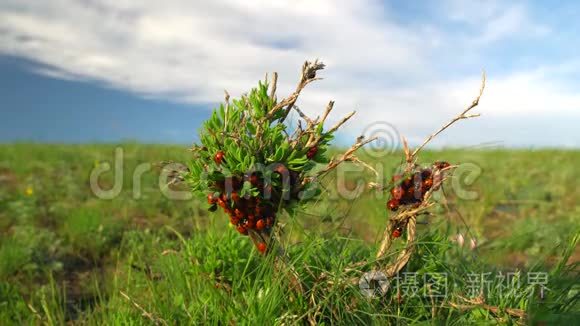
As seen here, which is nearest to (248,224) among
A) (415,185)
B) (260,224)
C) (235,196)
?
(260,224)

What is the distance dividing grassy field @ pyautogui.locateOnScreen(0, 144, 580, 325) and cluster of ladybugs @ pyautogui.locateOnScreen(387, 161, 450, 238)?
0.35 m

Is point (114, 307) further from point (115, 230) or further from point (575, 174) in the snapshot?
→ point (575, 174)

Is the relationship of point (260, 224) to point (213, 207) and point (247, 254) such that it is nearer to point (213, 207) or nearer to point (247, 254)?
point (213, 207)

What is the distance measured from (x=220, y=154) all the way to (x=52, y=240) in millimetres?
4284

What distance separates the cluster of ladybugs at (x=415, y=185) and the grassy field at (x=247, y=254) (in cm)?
35

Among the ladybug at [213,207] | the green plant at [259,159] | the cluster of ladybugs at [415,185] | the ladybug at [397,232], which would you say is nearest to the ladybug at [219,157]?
the green plant at [259,159]

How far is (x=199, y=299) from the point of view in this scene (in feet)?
11.3

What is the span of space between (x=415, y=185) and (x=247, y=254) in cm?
137

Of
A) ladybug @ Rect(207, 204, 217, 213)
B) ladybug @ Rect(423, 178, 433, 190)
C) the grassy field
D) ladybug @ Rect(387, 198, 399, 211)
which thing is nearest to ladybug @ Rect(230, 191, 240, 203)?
ladybug @ Rect(207, 204, 217, 213)

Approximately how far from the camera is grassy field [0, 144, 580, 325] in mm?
3041

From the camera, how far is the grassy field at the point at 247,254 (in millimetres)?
3041

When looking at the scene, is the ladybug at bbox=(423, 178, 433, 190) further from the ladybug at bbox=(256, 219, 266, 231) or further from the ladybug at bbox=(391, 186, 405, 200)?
the ladybug at bbox=(256, 219, 266, 231)

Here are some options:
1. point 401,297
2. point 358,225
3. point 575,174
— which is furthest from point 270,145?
point 575,174

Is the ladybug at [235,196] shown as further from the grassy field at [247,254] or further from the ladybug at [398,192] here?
the ladybug at [398,192]
